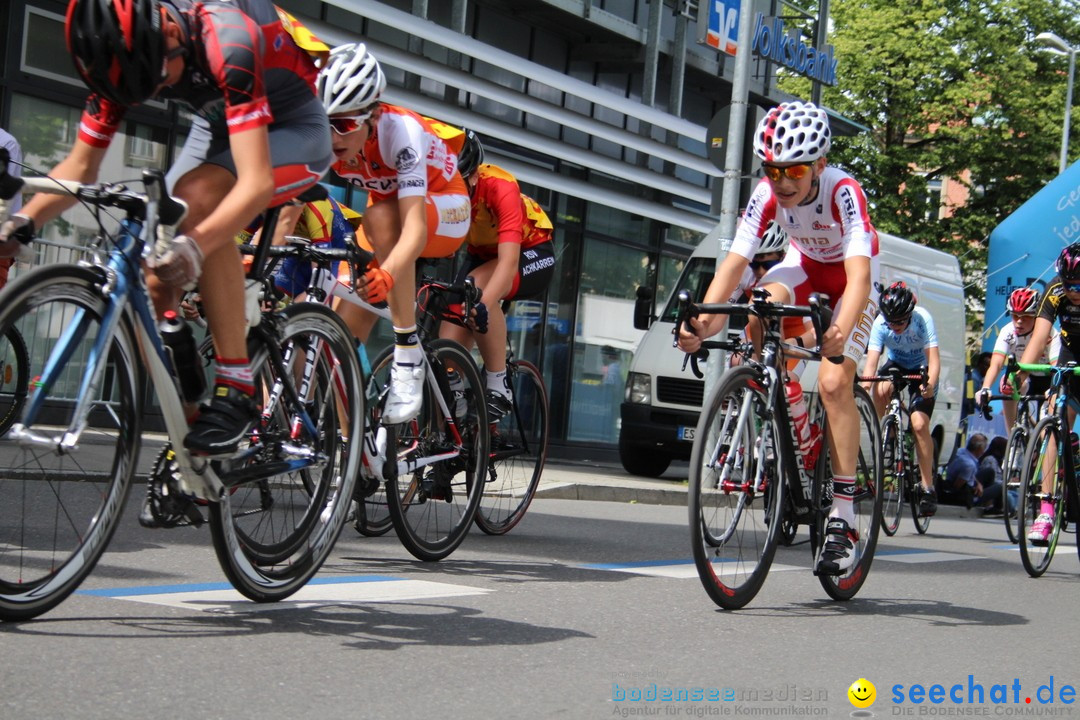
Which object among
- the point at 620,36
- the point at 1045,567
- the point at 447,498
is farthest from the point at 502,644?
the point at 620,36

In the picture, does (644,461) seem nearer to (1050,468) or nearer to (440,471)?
(1050,468)

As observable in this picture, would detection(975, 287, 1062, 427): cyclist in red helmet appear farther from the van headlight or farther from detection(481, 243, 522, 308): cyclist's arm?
detection(481, 243, 522, 308): cyclist's arm

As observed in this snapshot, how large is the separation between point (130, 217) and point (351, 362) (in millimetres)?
1373

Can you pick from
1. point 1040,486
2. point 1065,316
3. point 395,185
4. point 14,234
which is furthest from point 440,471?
point 1065,316

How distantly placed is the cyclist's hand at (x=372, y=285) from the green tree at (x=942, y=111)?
30873 mm

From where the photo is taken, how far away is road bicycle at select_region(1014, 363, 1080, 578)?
878 cm

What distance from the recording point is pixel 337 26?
1758 cm

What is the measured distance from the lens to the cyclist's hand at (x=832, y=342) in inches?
233

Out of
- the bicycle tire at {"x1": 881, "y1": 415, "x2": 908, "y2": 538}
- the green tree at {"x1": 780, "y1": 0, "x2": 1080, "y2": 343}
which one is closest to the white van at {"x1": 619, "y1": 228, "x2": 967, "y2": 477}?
the bicycle tire at {"x1": 881, "y1": 415, "x2": 908, "y2": 538}

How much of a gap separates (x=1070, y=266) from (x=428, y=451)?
175 inches

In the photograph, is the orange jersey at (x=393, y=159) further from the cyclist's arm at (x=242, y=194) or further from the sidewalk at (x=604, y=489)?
the sidewalk at (x=604, y=489)

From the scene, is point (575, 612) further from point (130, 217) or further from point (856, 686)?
A: point (130, 217)

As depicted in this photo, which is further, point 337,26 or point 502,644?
point 337,26

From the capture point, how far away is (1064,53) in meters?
37.0
